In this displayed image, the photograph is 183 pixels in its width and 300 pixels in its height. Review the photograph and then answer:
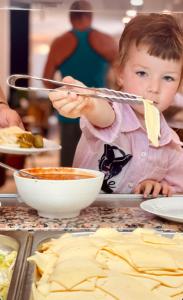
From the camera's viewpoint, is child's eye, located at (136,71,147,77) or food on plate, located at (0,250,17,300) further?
child's eye, located at (136,71,147,77)

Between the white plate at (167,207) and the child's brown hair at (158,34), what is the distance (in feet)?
2.16

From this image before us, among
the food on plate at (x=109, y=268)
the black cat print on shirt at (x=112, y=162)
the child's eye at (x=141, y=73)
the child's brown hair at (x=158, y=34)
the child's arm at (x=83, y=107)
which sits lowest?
the black cat print on shirt at (x=112, y=162)

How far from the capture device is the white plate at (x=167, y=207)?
1.09 metres

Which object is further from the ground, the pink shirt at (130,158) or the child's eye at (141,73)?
the child's eye at (141,73)

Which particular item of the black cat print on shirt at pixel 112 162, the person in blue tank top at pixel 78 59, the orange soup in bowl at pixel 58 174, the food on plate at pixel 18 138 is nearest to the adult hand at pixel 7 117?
the food on plate at pixel 18 138

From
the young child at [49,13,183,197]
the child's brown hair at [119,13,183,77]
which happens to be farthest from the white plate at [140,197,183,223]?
the child's brown hair at [119,13,183,77]

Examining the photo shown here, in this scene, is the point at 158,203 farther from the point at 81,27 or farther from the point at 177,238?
the point at 81,27

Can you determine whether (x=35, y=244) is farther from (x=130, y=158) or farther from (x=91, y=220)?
(x=130, y=158)

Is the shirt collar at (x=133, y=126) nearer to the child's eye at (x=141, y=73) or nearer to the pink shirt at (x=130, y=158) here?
the pink shirt at (x=130, y=158)

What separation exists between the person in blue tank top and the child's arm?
479 mm

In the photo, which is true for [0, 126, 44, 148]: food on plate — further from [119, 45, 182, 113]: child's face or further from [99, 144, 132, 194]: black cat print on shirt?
[119, 45, 182, 113]: child's face

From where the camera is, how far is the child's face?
5.66ft

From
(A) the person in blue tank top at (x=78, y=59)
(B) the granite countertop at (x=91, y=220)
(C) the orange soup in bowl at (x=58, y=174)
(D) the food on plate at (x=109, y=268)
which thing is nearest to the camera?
(D) the food on plate at (x=109, y=268)

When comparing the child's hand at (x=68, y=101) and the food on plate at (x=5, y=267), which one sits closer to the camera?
the food on plate at (x=5, y=267)
